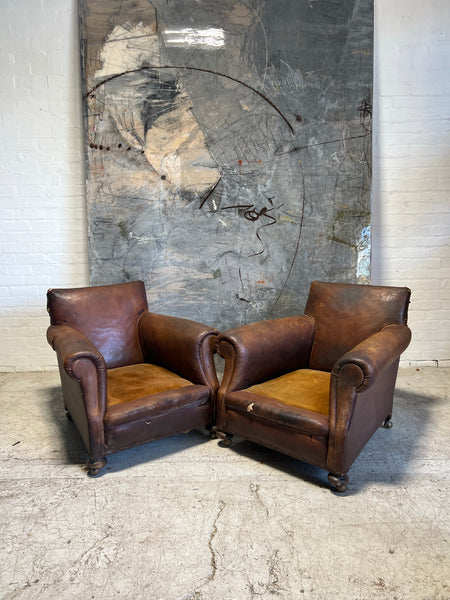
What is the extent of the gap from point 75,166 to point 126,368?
164cm

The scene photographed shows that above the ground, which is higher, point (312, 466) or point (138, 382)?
point (138, 382)

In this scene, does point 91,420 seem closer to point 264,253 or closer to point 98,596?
point 98,596

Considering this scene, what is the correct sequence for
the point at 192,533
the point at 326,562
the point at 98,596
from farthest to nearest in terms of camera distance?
the point at 192,533
the point at 326,562
the point at 98,596

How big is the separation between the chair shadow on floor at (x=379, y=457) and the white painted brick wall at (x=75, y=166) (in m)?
1.16

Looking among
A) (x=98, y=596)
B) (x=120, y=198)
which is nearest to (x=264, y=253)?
(x=120, y=198)

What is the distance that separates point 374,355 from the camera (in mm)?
1900

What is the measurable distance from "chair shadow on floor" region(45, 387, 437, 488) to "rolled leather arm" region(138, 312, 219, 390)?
1.16 feet

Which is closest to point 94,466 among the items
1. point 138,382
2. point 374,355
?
point 138,382

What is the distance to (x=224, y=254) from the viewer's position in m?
3.25

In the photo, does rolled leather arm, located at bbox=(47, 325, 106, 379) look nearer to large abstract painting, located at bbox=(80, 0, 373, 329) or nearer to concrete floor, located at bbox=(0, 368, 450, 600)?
concrete floor, located at bbox=(0, 368, 450, 600)

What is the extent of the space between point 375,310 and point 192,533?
4.74 ft

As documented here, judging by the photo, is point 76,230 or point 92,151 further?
point 76,230

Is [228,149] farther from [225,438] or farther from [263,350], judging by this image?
[225,438]

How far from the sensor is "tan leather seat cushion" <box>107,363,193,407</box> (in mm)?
2207
